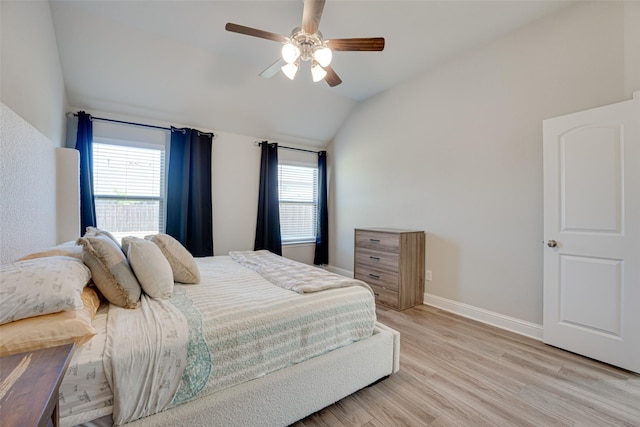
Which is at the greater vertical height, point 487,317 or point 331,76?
point 331,76

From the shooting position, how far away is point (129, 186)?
10.8 feet

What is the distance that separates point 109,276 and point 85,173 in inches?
A: 89.4

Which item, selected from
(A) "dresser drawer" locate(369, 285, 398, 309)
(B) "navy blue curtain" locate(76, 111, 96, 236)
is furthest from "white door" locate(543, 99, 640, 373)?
(B) "navy blue curtain" locate(76, 111, 96, 236)

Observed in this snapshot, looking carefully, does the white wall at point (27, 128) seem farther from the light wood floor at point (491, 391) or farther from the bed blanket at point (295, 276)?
the light wood floor at point (491, 391)

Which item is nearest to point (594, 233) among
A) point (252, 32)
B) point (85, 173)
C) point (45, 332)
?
point (252, 32)

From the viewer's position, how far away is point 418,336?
2.43 meters

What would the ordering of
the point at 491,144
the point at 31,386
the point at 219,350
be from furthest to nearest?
the point at 491,144
the point at 219,350
the point at 31,386

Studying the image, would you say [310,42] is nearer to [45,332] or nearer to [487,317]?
[45,332]

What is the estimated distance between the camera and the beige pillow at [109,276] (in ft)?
4.47

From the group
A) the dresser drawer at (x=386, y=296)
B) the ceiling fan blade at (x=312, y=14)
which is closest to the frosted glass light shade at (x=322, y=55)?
the ceiling fan blade at (x=312, y=14)

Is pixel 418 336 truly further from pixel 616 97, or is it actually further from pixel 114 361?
pixel 616 97

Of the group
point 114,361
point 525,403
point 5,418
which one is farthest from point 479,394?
point 5,418

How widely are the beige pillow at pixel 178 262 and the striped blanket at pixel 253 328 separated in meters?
0.06

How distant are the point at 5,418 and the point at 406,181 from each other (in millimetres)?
3595
